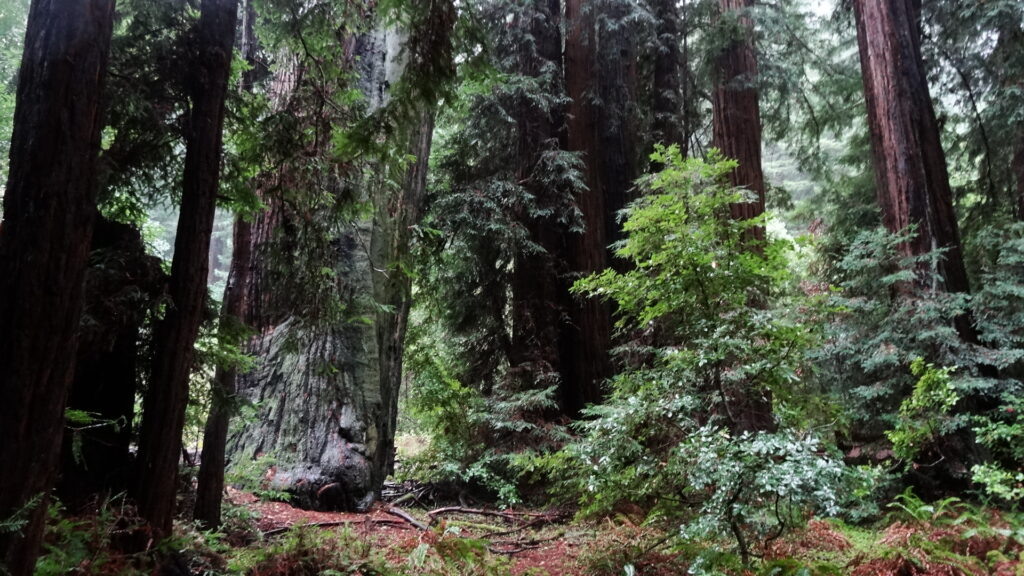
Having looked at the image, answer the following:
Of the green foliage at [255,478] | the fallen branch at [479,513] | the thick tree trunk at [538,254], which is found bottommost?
the fallen branch at [479,513]

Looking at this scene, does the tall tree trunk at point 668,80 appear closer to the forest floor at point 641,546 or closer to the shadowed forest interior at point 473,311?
the shadowed forest interior at point 473,311

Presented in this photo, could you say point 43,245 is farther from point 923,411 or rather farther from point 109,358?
point 923,411

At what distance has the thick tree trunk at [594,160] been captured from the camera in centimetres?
909

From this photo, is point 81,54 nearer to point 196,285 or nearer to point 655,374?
point 196,285

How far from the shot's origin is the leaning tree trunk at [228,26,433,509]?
5.88 m

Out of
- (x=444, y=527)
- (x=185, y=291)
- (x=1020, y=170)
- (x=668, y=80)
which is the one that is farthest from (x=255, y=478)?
(x=1020, y=170)

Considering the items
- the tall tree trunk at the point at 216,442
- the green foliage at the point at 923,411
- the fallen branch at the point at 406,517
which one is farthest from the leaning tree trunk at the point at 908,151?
the tall tree trunk at the point at 216,442

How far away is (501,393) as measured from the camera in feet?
27.3

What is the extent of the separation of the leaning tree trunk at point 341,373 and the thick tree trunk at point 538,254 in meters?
2.46

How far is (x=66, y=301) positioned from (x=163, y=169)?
1499mm

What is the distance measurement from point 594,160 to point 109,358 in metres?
8.02

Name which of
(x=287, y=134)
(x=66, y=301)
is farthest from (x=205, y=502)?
(x=287, y=134)

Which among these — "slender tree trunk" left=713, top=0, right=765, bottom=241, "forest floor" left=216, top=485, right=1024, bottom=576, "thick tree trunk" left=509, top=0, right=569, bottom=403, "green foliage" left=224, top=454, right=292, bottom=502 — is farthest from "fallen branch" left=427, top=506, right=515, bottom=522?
"slender tree trunk" left=713, top=0, right=765, bottom=241

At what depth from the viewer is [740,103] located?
Answer: 8.18m
